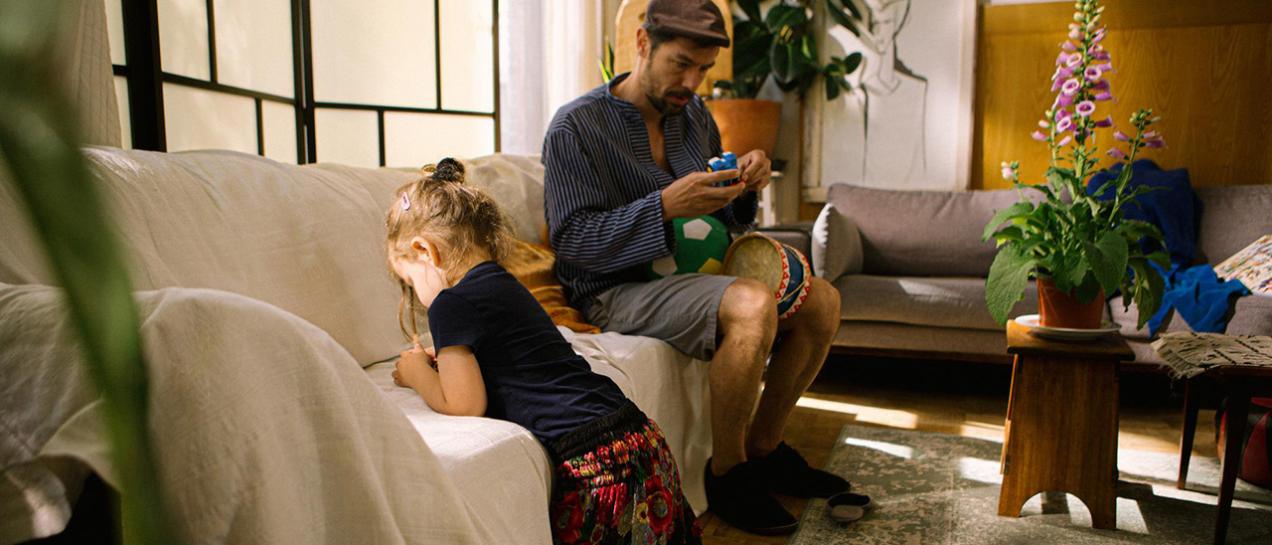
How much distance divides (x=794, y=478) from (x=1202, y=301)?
164 centimetres

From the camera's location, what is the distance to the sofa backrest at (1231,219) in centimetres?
329

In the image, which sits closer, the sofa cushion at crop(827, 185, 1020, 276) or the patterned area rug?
the patterned area rug

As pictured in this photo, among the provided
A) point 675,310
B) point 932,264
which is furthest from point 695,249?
point 932,264

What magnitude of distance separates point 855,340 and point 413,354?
214 centimetres

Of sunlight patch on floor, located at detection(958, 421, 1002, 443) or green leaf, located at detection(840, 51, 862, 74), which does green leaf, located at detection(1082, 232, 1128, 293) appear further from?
green leaf, located at detection(840, 51, 862, 74)

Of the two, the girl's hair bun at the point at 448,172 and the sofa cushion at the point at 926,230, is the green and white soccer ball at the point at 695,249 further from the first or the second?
the sofa cushion at the point at 926,230

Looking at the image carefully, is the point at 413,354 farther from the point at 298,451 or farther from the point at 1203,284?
the point at 1203,284

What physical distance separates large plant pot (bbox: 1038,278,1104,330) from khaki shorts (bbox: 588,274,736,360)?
0.75 m

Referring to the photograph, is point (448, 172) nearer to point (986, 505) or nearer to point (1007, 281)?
point (1007, 281)

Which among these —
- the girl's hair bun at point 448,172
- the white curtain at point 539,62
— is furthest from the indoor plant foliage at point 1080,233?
the white curtain at point 539,62

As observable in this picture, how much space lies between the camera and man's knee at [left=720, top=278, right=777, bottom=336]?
1920 mm

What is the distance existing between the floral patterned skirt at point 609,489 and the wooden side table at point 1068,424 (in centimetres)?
101

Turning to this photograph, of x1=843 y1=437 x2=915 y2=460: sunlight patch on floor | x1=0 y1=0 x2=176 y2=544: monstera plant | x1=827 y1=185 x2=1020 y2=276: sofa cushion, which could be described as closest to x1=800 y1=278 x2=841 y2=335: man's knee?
x1=843 y1=437 x2=915 y2=460: sunlight patch on floor

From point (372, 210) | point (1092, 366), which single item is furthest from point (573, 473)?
point (1092, 366)
